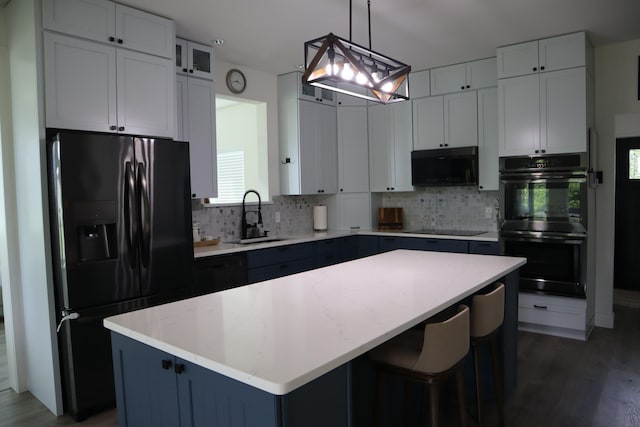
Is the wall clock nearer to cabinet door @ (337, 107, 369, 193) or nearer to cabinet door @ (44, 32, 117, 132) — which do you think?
cabinet door @ (337, 107, 369, 193)

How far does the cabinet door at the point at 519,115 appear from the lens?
4.09 metres

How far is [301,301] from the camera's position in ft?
6.38

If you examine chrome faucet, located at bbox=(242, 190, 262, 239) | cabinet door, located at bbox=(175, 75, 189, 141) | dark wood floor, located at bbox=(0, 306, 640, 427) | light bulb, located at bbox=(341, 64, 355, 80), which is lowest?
dark wood floor, located at bbox=(0, 306, 640, 427)

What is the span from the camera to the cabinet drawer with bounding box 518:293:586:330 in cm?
395

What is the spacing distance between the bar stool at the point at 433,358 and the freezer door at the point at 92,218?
5.87ft

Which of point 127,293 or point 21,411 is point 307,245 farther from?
point 21,411

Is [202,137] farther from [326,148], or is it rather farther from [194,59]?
[326,148]

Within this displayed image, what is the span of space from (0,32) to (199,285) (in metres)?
2.22

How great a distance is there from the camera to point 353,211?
542cm

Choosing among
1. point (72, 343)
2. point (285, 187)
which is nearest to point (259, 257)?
point (285, 187)

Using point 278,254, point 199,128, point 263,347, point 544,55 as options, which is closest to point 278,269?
point 278,254

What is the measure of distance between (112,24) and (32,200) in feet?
4.17

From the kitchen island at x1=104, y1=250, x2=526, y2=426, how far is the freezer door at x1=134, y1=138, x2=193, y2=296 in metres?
1.08

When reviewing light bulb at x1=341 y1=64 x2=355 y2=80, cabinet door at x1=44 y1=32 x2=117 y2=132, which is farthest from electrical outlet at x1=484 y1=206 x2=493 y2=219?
cabinet door at x1=44 y1=32 x2=117 y2=132
